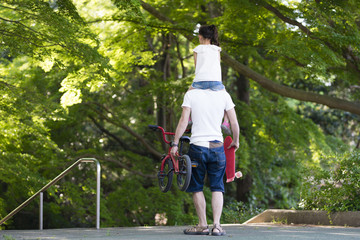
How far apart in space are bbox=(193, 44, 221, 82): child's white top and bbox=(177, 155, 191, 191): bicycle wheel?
92 centimetres

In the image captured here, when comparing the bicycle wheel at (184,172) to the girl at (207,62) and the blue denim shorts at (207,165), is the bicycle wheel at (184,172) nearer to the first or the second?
the blue denim shorts at (207,165)

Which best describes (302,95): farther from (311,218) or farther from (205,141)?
(205,141)

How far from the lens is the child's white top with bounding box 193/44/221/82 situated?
19.4 ft

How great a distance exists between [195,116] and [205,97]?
0.24m

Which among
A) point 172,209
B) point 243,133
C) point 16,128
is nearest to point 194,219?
Answer: point 172,209

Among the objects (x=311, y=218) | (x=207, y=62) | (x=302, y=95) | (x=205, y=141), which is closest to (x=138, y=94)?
(x=302, y=95)

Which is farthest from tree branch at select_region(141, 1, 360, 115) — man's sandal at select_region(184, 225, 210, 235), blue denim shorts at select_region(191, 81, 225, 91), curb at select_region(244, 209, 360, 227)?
→ man's sandal at select_region(184, 225, 210, 235)

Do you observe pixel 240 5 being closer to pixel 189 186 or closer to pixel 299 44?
pixel 299 44

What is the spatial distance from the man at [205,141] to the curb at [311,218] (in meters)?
2.58

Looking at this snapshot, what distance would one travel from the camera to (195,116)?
5891mm

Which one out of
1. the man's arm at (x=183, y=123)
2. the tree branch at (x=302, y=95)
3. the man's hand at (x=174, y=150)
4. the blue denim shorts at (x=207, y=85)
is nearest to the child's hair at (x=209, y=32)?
the blue denim shorts at (x=207, y=85)

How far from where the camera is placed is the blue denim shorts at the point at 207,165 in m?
5.88

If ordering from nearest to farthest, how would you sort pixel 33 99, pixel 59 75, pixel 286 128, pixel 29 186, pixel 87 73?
pixel 87 73, pixel 33 99, pixel 29 186, pixel 59 75, pixel 286 128

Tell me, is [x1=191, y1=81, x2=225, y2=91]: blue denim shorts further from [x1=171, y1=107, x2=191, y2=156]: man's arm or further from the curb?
the curb
